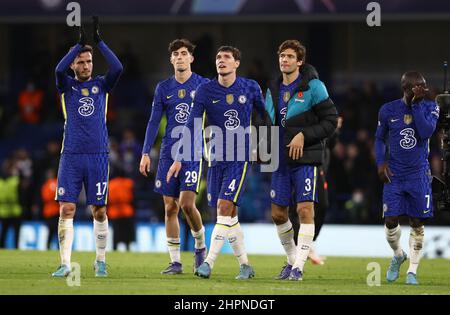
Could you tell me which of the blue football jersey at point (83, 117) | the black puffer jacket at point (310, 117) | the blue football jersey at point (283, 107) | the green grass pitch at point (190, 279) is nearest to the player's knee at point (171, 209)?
the green grass pitch at point (190, 279)

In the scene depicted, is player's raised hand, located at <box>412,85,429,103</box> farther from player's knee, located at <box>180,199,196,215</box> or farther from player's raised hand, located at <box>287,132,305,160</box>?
player's knee, located at <box>180,199,196,215</box>

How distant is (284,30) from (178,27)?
2603mm

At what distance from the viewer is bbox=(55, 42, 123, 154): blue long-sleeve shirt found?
1242cm

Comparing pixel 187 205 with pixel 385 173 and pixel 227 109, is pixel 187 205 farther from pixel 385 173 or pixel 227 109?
pixel 385 173

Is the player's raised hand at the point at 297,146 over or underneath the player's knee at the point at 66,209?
over

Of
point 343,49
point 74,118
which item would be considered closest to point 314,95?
point 74,118

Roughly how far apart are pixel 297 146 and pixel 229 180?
82cm

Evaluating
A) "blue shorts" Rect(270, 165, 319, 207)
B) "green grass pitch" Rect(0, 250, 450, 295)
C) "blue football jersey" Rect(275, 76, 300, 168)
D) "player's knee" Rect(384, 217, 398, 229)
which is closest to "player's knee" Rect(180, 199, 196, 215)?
"green grass pitch" Rect(0, 250, 450, 295)

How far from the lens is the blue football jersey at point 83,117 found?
12.4 m

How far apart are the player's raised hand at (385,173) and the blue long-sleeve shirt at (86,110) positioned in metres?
3.02

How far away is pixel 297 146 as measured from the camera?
1206cm

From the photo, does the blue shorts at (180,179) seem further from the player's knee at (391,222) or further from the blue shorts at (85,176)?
the player's knee at (391,222)
